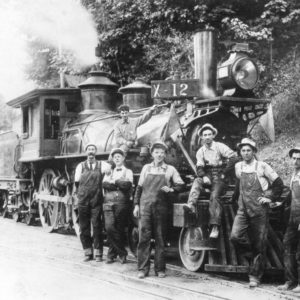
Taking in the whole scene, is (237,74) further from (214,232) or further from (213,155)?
(214,232)

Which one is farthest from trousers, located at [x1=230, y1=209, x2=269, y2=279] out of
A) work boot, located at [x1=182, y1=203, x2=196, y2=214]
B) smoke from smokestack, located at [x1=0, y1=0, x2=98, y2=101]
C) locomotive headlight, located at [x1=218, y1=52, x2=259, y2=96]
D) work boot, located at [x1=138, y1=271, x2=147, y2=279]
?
smoke from smokestack, located at [x1=0, y1=0, x2=98, y2=101]

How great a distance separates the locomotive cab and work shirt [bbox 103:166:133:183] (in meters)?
4.48

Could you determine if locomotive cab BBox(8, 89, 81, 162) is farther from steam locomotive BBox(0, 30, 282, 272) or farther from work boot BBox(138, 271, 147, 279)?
work boot BBox(138, 271, 147, 279)

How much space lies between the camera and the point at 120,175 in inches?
289

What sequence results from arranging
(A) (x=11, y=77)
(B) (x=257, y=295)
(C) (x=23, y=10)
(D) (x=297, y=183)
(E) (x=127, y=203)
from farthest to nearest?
(A) (x=11, y=77) < (C) (x=23, y=10) < (E) (x=127, y=203) < (D) (x=297, y=183) < (B) (x=257, y=295)

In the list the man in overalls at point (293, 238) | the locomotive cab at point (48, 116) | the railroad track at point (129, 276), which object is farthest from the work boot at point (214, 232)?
the locomotive cab at point (48, 116)

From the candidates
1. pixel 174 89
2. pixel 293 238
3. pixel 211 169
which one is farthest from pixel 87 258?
pixel 293 238

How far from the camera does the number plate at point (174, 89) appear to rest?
7.51 m

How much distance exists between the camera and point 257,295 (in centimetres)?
522

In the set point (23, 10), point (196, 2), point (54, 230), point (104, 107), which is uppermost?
point (23, 10)

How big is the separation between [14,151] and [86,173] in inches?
259

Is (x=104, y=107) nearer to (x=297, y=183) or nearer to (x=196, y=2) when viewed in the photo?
(x=196, y=2)

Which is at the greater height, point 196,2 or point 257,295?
point 196,2

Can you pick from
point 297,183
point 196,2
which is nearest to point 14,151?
point 196,2
